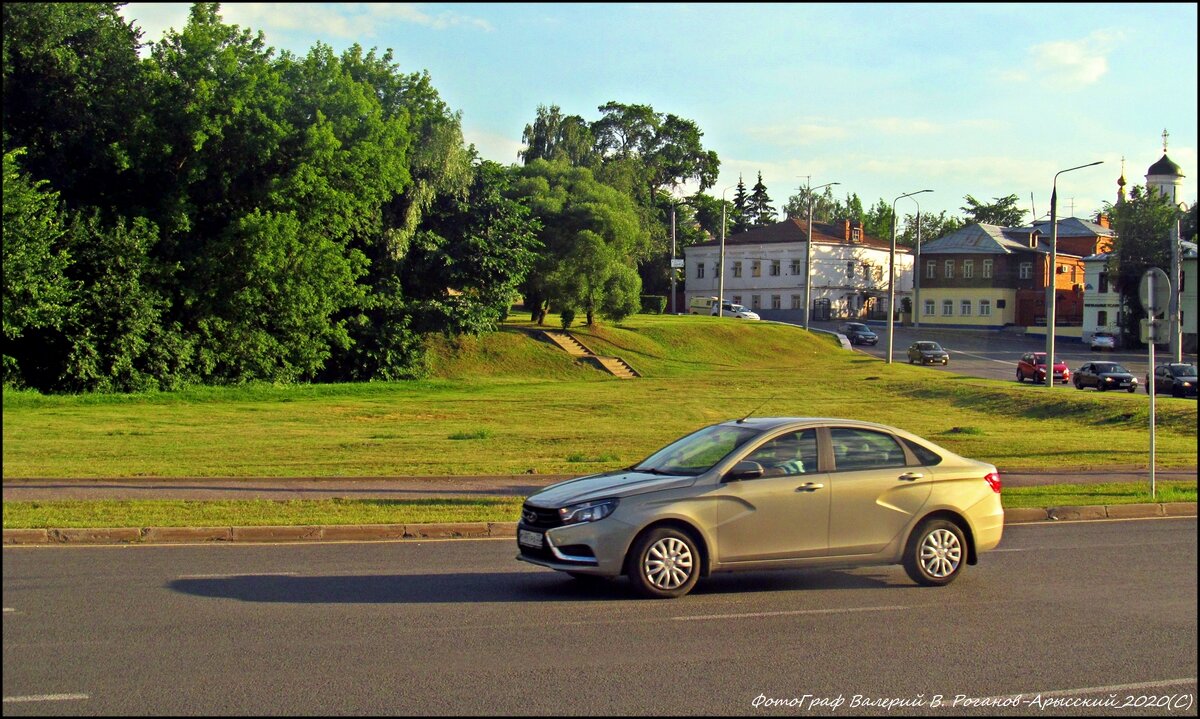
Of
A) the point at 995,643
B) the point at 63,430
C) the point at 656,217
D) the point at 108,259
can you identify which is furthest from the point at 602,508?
the point at 656,217

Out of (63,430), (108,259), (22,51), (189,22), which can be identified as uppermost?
(189,22)

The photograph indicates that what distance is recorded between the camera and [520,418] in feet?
114

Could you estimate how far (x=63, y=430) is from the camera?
27719 millimetres

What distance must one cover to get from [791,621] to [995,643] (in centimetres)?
161

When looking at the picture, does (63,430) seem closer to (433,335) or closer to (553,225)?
(433,335)

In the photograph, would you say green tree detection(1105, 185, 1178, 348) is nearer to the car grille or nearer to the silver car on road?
the silver car on road

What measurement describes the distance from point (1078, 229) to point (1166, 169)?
14.1 m

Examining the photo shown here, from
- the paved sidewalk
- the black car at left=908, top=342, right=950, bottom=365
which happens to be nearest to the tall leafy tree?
the black car at left=908, top=342, right=950, bottom=365

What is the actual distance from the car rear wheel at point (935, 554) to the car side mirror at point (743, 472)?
178 cm

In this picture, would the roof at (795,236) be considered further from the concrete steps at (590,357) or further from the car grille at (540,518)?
the car grille at (540,518)

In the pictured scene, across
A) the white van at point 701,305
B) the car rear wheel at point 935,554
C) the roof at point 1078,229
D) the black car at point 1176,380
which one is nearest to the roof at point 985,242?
the roof at point 1078,229

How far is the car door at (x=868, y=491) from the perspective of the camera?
1033 cm

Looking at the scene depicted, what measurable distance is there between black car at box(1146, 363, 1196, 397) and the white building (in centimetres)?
5152

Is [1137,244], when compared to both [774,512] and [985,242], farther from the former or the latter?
[774,512]
